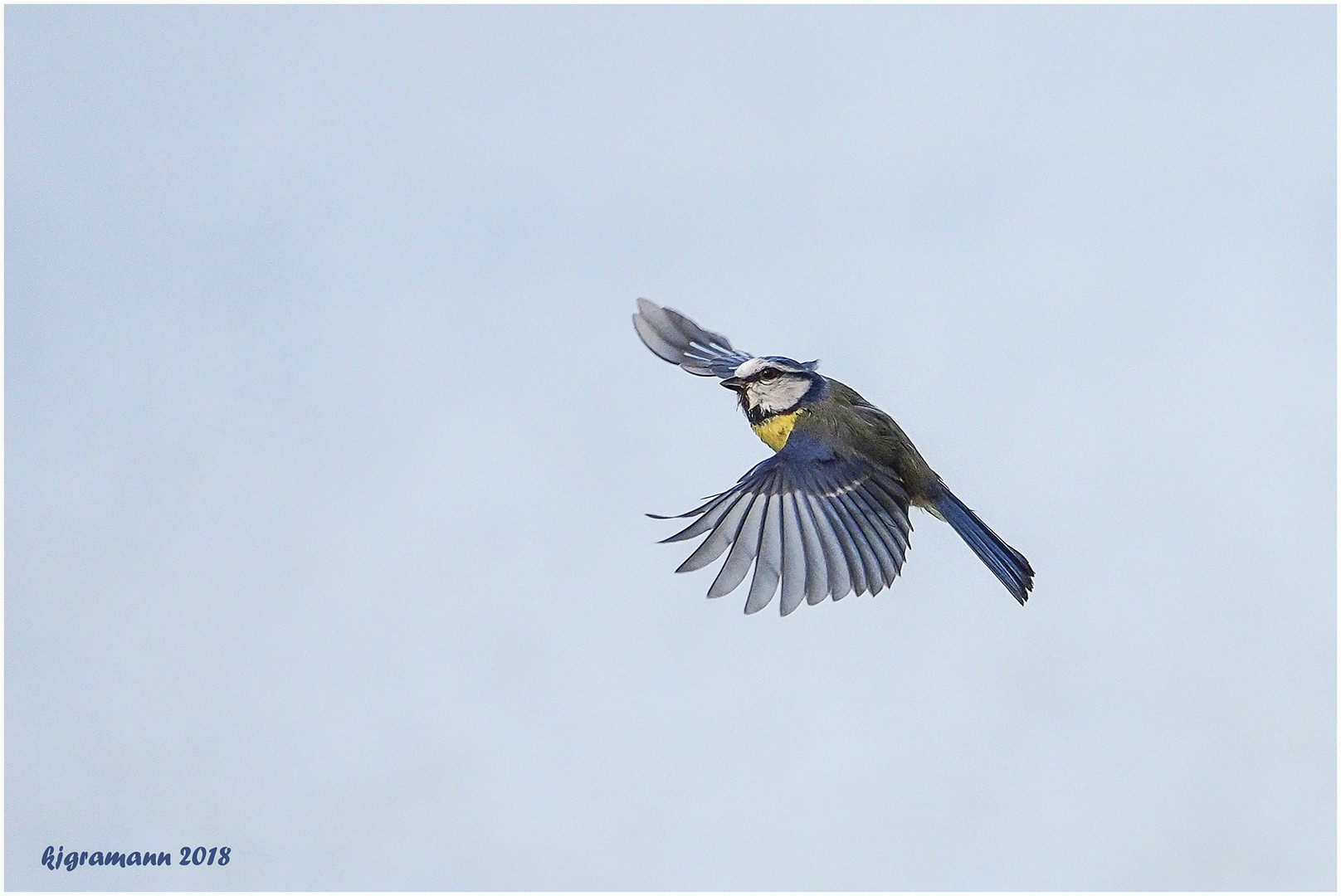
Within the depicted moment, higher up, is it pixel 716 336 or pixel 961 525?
pixel 716 336

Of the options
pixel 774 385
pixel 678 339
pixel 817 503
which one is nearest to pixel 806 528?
pixel 817 503

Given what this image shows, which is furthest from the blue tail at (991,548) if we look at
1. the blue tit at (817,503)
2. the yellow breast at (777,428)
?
the yellow breast at (777,428)

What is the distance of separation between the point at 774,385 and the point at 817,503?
112 millimetres

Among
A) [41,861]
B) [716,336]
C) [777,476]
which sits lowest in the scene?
[41,861]

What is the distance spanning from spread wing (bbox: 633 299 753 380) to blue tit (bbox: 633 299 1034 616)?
0.01 m

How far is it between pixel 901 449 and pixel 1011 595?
16 cm

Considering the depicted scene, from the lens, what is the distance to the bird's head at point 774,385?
117 centimetres

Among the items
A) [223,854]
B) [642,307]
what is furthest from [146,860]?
[642,307]

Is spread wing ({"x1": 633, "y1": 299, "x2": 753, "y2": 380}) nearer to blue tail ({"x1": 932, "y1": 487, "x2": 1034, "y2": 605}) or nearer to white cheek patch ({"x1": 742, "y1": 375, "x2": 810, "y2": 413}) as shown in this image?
white cheek patch ({"x1": 742, "y1": 375, "x2": 810, "y2": 413})

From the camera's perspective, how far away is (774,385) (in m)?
1.18

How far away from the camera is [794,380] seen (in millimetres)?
1182

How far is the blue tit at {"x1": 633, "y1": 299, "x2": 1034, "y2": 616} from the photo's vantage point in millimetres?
1103

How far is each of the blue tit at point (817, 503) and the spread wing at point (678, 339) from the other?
0.5 inches

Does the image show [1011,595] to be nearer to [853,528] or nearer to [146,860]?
[853,528]
